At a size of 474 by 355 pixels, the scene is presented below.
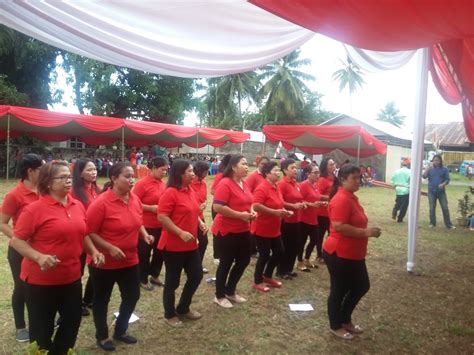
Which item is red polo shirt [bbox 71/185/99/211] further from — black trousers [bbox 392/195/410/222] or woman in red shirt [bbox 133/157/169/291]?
black trousers [bbox 392/195/410/222]

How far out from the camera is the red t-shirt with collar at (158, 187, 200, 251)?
357 cm

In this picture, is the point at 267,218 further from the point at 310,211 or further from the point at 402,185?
the point at 402,185

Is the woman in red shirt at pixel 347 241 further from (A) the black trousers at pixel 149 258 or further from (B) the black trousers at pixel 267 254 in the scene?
(A) the black trousers at pixel 149 258

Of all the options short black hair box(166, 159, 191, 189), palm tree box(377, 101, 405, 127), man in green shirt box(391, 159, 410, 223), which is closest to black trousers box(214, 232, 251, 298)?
short black hair box(166, 159, 191, 189)

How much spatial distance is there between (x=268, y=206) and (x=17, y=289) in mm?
2573

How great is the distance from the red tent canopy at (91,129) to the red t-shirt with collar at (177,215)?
11410 millimetres

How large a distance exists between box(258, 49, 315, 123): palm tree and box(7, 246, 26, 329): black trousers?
31.5 meters

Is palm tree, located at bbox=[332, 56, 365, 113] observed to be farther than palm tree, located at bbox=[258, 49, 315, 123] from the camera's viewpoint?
Yes

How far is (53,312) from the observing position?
2604 mm

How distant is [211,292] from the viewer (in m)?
4.73

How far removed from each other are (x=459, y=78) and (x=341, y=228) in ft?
10.8

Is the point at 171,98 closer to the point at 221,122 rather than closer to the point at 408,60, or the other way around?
the point at 221,122

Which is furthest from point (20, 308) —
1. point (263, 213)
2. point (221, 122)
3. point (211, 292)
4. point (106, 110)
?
point (221, 122)

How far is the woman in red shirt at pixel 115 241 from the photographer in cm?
302
